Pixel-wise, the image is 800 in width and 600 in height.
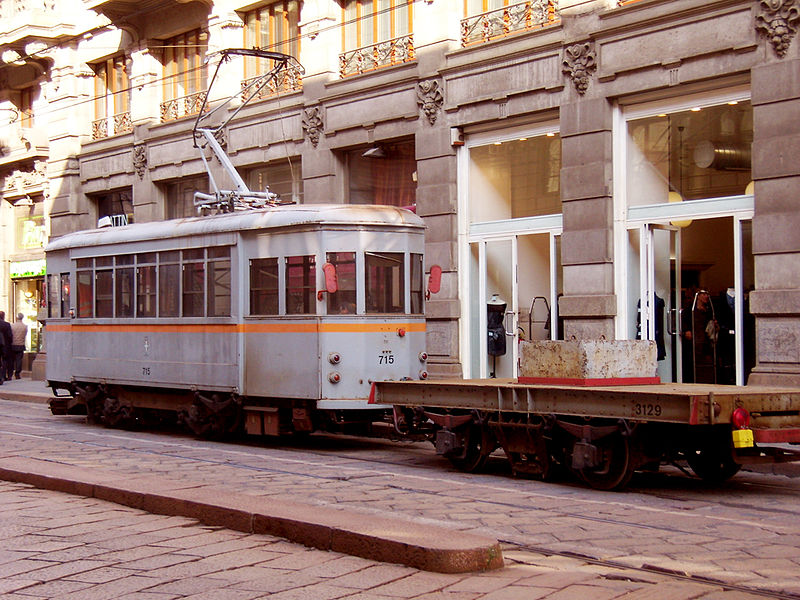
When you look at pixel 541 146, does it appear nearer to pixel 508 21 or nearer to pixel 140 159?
pixel 508 21

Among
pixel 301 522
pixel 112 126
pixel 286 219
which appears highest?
pixel 112 126

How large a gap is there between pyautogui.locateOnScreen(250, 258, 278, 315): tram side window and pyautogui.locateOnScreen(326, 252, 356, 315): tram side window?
0.85 meters

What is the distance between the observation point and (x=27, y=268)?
31891 millimetres

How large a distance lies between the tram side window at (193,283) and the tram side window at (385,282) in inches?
99.6

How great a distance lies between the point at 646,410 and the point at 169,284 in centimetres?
808

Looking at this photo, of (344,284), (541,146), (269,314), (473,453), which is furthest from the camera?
(541,146)

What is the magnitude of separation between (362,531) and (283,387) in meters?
7.12

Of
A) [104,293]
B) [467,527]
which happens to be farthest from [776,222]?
[104,293]

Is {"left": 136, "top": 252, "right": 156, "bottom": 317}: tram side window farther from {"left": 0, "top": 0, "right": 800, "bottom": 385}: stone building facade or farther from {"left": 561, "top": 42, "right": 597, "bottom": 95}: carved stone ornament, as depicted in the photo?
{"left": 561, "top": 42, "right": 597, "bottom": 95}: carved stone ornament

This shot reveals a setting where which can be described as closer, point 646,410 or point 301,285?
point 646,410

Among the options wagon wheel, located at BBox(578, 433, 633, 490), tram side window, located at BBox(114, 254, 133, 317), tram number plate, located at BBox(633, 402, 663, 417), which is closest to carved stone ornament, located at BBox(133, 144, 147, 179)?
tram side window, located at BBox(114, 254, 133, 317)

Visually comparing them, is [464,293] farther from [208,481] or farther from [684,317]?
[208,481]

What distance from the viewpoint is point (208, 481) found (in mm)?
11156

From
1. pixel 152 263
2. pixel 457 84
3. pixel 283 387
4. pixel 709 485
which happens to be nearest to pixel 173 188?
pixel 457 84
